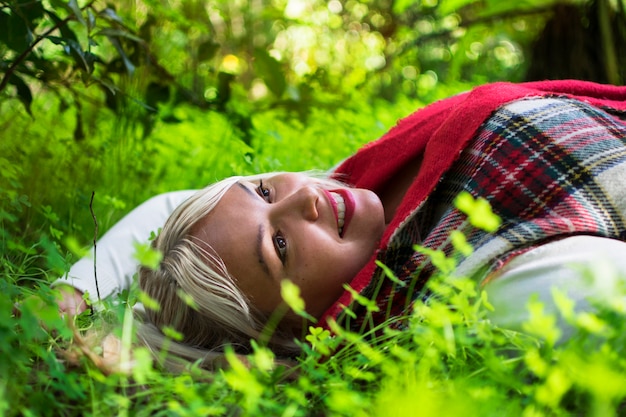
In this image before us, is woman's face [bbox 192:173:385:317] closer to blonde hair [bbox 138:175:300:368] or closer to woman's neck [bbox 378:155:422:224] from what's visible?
blonde hair [bbox 138:175:300:368]

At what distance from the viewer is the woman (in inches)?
56.2

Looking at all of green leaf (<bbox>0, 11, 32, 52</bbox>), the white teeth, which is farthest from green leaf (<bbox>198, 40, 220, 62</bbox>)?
the white teeth

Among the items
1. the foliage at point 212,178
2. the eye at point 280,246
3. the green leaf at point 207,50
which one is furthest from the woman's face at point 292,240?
the green leaf at point 207,50

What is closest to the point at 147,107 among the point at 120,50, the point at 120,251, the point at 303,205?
the point at 120,50

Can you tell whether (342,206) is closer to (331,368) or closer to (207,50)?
(331,368)

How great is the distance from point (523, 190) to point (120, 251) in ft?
4.14

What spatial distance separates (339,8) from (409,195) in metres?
5.41

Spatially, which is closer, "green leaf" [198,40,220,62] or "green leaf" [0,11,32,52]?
"green leaf" [0,11,32,52]

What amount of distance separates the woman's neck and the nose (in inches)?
15.1

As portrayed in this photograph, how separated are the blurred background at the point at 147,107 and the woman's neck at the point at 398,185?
52 centimetres

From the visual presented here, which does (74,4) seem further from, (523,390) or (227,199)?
(523,390)

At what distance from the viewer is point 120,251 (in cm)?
216

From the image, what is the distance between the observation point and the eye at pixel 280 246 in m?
1.59

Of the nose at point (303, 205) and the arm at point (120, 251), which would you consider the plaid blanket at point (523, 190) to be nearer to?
the nose at point (303, 205)
